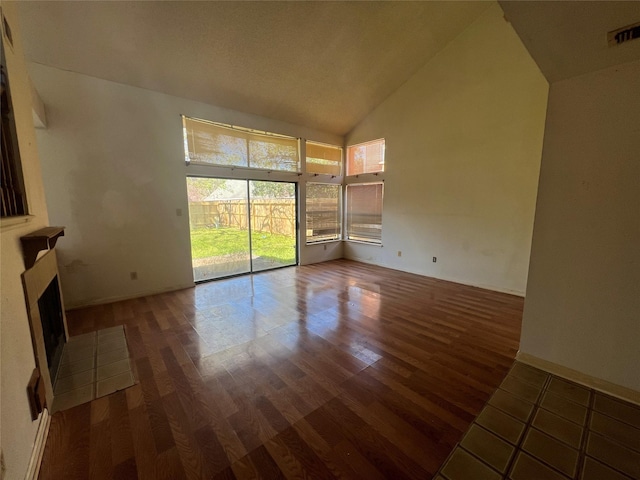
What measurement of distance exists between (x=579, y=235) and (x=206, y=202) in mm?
4771

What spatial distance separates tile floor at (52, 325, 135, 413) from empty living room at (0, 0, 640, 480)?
0.02 meters

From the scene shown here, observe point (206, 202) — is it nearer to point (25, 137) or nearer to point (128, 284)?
point (128, 284)

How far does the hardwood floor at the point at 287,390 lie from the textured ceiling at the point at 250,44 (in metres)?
3.21

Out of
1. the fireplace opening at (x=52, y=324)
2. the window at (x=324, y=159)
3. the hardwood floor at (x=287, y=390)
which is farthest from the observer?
the window at (x=324, y=159)

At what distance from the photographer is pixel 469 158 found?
4.29 m

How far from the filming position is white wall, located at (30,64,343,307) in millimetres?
3188

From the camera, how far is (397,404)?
177 cm

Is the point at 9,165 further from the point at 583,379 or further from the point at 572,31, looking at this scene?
the point at 583,379

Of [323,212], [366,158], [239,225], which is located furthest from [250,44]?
[323,212]

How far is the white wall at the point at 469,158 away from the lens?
374 cm

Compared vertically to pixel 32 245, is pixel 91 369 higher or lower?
lower

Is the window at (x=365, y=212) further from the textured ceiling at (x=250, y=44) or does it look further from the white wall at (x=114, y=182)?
the white wall at (x=114, y=182)

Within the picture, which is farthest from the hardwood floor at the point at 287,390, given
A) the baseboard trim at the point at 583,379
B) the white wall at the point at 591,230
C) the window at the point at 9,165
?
the window at the point at 9,165

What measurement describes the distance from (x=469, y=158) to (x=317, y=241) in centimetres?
351
